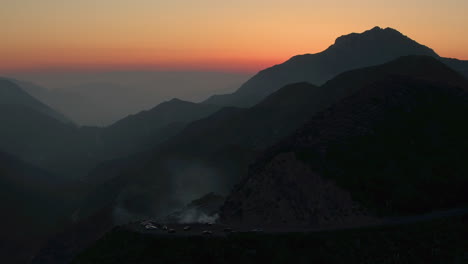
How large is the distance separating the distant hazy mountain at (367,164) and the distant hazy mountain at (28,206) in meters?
80.7

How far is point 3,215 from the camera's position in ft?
427

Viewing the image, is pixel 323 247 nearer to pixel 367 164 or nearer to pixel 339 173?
pixel 339 173

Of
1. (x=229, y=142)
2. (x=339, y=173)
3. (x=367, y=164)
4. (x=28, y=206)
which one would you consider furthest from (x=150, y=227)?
(x=28, y=206)

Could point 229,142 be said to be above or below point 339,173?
below

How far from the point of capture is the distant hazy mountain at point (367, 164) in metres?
59.5

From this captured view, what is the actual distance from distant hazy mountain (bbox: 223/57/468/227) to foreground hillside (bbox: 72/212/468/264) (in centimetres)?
533

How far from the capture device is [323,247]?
50.0m

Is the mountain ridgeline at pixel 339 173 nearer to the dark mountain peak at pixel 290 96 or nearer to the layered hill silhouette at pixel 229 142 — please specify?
the layered hill silhouette at pixel 229 142

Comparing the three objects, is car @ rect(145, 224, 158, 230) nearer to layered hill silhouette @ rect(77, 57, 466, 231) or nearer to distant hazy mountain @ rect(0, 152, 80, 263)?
layered hill silhouette @ rect(77, 57, 466, 231)

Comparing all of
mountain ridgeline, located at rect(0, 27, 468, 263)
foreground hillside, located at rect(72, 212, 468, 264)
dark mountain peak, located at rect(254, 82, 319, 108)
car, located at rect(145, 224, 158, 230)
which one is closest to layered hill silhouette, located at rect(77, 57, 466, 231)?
dark mountain peak, located at rect(254, 82, 319, 108)

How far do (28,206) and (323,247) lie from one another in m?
124

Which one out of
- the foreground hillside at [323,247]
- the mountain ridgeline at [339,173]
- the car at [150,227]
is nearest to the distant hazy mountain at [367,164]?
the mountain ridgeline at [339,173]

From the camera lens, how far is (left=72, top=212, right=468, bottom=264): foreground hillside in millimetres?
48312

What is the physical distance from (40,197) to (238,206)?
11609 cm
